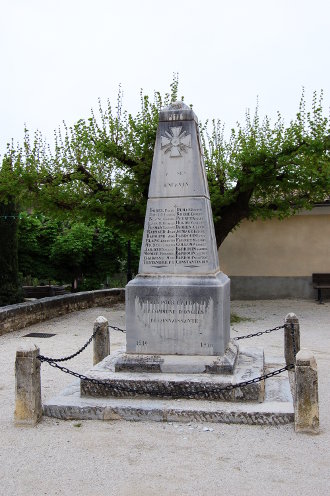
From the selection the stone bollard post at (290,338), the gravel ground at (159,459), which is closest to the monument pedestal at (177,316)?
the gravel ground at (159,459)

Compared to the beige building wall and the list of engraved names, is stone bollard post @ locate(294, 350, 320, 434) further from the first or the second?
the beige building wall

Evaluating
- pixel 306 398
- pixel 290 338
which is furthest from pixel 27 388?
pixel 290 338

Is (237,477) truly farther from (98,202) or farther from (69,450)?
(98,202)

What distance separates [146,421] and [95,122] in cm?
902

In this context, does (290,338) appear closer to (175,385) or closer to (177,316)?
(177,316)

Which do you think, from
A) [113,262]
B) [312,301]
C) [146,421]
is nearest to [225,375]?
[146,421]

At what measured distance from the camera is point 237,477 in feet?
12.8

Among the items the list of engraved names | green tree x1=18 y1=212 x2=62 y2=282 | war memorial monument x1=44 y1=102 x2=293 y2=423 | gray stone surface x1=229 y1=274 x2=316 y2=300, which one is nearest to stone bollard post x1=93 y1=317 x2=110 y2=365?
war memorial monument x1=44 y1=102 x2=293 y2=423

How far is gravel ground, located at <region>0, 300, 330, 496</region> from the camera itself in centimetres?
374

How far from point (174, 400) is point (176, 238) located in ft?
6.29

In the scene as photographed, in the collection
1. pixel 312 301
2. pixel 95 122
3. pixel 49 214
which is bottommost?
pixel 312 301

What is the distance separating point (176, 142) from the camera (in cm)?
631

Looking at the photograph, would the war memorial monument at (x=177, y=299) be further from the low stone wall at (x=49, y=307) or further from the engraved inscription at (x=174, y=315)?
the low stone wall at (x=49, y=307)

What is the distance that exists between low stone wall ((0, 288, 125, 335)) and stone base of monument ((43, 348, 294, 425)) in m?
6.27
